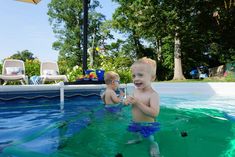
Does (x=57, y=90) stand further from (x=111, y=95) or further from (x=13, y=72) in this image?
(x=13, y=72)

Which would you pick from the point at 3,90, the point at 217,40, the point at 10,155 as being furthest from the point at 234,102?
the point at 217,40

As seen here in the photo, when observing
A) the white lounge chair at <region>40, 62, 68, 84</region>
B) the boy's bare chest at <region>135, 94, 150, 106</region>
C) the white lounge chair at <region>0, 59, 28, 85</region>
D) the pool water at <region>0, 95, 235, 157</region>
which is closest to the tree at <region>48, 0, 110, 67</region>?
the white lounge chair at <region>40, 62, 68, 84</region>

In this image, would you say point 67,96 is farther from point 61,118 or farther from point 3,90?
point 61,118

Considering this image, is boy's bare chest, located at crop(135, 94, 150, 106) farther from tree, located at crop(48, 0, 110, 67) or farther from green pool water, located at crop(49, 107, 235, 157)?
tree, located at crop(48, 0, 110, 67)

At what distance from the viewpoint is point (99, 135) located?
4.16 meters

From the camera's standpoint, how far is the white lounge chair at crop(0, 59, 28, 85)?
35.7 ft

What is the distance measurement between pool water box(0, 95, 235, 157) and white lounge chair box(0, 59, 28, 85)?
13.9 feet

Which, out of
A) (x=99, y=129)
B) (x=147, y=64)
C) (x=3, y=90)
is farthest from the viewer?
(x=3, y=90)

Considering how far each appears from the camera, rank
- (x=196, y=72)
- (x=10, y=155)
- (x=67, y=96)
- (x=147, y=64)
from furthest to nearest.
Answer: (x=196, y=72) → (x=67, y=96) → (x=147, y=64) → (x=10, y=155)

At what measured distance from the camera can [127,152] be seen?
325 cm

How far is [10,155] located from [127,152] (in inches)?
46.6

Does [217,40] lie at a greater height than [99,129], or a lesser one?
greater

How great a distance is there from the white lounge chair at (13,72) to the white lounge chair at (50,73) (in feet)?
2.48

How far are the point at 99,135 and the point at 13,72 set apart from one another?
26.7ft
